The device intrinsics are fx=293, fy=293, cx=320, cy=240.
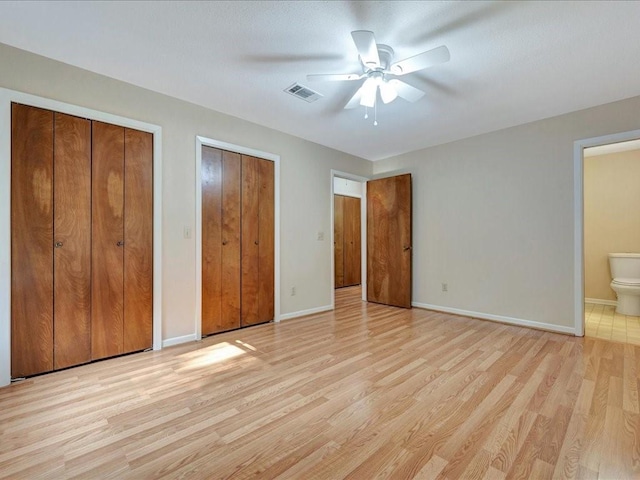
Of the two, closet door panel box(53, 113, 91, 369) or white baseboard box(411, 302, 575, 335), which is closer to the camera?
closet door panel box(53, 113, 91, 369)

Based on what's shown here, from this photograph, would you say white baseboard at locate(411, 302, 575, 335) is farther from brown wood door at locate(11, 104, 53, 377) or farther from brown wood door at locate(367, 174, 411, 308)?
brown wood door at locate(11, 104, 53, 377)

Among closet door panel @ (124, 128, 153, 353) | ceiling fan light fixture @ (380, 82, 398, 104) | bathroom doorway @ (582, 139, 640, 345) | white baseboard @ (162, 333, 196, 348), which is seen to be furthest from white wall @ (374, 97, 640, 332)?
closet door panel @ (124, 128, 153, 353)

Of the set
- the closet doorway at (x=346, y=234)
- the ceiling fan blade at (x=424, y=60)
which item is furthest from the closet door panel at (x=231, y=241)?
the closet doorway at (x=346, y=234)

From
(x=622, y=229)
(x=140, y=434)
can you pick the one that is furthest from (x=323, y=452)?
(x=622, y=229)

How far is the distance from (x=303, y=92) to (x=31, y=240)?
258cm

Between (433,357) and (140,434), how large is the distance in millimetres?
2262

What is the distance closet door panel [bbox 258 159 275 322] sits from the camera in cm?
373

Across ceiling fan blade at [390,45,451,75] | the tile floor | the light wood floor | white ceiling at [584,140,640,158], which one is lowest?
the light wood floor

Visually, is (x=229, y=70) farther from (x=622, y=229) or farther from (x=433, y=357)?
(x=622, y=229)

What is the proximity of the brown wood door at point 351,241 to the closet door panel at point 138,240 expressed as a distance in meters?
4.51

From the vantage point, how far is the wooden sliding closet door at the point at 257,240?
3.58m

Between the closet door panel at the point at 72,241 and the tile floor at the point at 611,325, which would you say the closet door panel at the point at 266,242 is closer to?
the closet door panel at the point at 72,241

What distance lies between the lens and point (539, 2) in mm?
1751

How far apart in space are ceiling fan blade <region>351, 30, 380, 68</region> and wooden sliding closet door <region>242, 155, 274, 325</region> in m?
1.97
